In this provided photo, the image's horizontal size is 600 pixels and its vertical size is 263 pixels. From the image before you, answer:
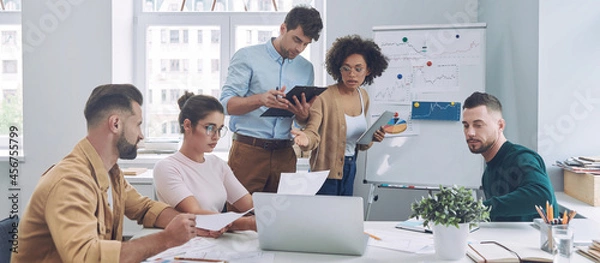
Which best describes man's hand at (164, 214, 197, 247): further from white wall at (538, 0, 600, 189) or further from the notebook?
white wall at (538, 0, 600, 189)

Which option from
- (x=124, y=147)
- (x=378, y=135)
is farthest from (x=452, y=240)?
(x=378, y=135)

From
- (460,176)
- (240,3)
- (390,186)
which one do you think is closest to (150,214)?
(390,186)

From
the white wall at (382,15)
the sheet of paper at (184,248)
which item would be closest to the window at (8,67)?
the white wall at (382,15)

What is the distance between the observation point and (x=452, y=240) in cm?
160

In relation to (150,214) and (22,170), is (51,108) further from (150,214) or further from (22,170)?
(150,214)

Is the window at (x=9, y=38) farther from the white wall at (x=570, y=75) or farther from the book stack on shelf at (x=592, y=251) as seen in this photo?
the book stack on shelf at (x=592, y=251)

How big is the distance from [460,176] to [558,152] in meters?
0.65

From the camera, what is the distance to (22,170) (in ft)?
→ 12.2

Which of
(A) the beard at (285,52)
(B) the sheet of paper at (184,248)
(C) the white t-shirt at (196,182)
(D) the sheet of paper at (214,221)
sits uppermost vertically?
(A) the beard at (285,52)

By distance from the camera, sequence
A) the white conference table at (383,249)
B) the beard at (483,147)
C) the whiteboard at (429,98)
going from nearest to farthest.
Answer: the white conference table at (383,249), the beard at (483,147), the whiteboard at (429,98)

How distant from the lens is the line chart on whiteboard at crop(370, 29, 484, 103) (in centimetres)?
344

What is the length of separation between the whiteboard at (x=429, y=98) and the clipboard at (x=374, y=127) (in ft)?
2.63

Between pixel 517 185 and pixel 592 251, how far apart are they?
459mm

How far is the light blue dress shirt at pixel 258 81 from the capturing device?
8.94 feet
